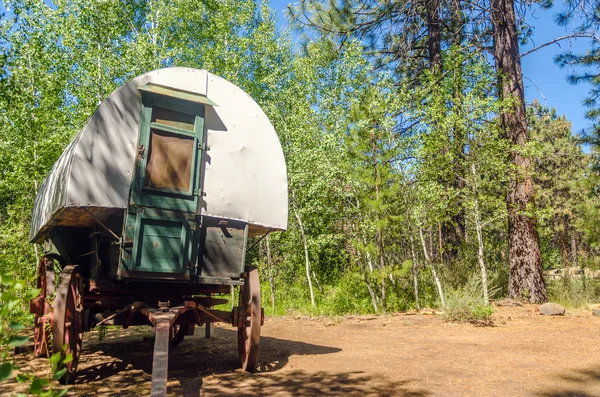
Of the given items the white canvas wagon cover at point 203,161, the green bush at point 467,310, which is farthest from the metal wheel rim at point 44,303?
the green bush at point 467,310

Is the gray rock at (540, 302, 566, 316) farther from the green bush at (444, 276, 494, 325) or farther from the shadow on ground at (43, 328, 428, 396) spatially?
the shadow on ground at (43, 328, 428, 396)

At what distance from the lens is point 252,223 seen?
540 centimetres

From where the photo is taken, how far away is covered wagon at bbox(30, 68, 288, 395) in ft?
15.2

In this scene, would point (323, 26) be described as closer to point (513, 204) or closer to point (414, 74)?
point (414, 74)

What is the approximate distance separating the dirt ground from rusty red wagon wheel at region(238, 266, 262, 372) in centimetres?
19

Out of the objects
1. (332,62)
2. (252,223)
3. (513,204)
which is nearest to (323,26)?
(332,62)

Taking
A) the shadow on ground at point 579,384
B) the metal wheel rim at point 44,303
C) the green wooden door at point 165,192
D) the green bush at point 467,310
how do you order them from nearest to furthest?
the shadow on ground at point 579,384, the green wooden door at point 165,192, the metal wheel rim at point 44,303, the green bush at point 467,310

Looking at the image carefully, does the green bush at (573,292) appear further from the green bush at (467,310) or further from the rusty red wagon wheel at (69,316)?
the rusty red wagon wheel at (69,316)

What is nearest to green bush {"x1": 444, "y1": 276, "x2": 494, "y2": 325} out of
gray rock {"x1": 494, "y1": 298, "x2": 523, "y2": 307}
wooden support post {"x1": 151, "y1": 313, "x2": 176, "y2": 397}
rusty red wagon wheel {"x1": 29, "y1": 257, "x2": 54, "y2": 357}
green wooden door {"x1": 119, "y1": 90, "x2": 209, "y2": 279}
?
gray rock {"x1": 494, "y1": 298, "x2": 523, "y2": 307}

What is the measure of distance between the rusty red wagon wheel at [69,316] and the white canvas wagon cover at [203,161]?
703 millimetres

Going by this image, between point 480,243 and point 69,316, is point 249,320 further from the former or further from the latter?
point 480,243

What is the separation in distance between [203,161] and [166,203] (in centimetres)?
69

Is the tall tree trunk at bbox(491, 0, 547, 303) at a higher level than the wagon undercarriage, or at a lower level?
higher

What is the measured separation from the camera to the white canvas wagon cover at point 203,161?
4.63 meters
